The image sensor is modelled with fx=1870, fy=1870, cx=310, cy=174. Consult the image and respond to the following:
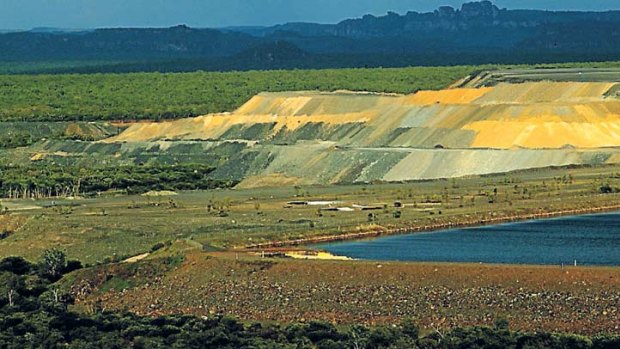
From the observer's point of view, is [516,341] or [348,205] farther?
[348,205]

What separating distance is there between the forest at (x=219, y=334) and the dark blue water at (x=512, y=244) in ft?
38.3

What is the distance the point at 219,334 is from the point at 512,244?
72.5 feet

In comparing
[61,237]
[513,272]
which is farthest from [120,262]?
[513,272]

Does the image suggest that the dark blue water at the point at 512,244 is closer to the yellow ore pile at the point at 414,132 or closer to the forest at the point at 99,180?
the yellow ore pile at the point at 414,132

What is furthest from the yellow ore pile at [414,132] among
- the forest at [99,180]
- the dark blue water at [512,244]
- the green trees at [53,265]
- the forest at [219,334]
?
the forest at [219,334]

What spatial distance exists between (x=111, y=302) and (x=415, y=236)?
56.3 ft

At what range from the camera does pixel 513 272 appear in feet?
204

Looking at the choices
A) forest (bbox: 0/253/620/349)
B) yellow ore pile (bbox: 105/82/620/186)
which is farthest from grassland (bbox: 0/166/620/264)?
forest (bbox: 0/253/620/349)

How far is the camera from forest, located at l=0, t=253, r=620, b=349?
52.8m

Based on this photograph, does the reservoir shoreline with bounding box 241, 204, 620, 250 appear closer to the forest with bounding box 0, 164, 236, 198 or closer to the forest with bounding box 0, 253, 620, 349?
the forest with bounding box 0, 253, 620, 349

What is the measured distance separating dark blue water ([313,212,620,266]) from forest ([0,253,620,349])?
11.7m

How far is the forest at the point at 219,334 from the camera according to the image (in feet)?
173

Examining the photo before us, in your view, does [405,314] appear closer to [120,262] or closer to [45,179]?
[120,262]

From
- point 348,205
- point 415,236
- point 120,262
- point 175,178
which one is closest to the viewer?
point 120,262
